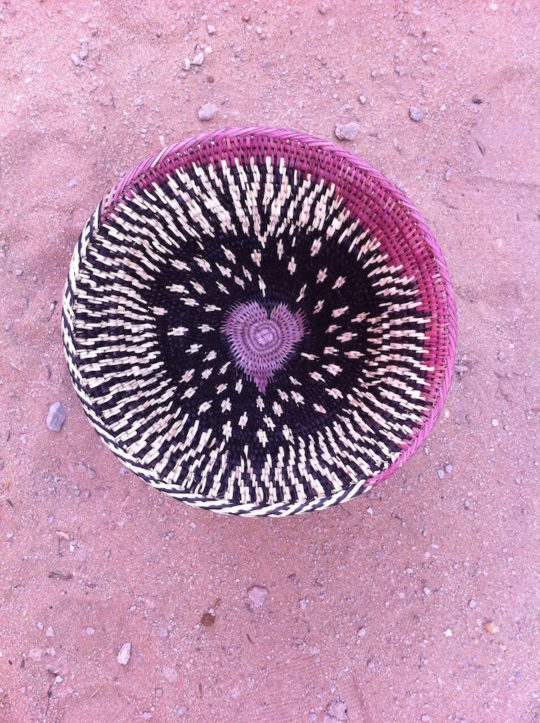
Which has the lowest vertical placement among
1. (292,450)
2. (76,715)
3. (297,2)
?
(76,715)

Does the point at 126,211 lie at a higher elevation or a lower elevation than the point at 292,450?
higher

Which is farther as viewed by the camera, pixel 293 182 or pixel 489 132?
pixel 489 132

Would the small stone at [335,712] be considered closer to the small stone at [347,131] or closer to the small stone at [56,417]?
the small stone at [56,417]

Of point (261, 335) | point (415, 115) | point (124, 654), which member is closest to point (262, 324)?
point (261, 335)

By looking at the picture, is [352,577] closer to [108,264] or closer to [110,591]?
[110,591]

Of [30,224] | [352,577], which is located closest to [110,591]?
[352,577]

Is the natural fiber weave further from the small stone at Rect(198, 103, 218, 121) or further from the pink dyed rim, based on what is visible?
the small stone at Rect(198, 103, 218, 121)

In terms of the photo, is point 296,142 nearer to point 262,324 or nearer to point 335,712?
point 262,324
